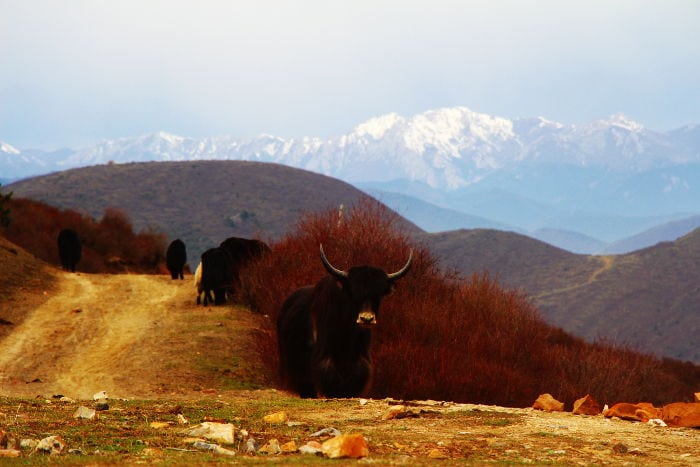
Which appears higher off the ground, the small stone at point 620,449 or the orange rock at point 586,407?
the orange rock at point 586,407

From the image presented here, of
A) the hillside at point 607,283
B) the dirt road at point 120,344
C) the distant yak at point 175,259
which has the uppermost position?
the hillside at point 607,283

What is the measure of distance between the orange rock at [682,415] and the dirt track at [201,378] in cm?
30

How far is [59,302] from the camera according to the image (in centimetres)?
2634

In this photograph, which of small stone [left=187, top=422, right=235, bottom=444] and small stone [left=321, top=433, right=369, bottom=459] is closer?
small stone [left=321, top=433, right=369, bottom=459]

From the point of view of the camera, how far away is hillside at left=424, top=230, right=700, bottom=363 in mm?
136375

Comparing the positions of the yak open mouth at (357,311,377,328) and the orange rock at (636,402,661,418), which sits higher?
the yak open mouth at (357,311,377,328)

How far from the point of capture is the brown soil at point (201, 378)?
820 centimetres

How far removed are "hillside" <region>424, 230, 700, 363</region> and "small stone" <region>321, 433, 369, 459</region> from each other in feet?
373

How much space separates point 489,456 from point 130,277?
26241mm

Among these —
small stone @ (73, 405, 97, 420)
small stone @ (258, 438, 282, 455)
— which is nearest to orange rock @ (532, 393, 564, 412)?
small stone @ (258, 438, 282, 455)

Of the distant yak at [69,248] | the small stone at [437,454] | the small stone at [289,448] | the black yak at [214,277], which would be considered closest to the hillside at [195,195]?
the distant yak at [69,248]

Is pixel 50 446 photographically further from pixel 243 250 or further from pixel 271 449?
pixel 243 250

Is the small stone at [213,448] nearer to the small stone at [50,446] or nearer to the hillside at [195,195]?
the small stone at [50,446]

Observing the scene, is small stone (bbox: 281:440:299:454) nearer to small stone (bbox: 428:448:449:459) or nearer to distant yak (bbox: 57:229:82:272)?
small stone (bbox: 428:448:449:459)
